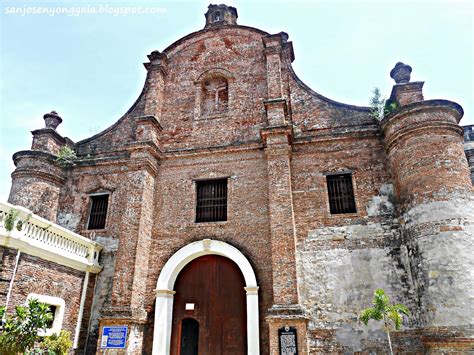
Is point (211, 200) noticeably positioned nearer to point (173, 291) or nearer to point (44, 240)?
point (173, 291)

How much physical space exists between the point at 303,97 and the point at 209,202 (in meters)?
4.73

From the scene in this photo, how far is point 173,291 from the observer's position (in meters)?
10.5

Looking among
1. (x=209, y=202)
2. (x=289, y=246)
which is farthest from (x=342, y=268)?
(x=209, y=202)

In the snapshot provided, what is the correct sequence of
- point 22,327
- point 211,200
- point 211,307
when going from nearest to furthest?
point 22,327
point 211,307
point 211,200

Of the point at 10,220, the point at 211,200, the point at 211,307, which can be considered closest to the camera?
Answer: the point at 10,220

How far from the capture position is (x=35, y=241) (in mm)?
8859

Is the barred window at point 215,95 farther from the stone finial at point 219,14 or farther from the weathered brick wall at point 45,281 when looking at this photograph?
the weathered brick wall at point 45,281

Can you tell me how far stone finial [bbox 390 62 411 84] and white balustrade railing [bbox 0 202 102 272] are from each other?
34.2 feet

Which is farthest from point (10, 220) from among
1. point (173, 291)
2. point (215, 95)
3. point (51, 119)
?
point (215, 95)

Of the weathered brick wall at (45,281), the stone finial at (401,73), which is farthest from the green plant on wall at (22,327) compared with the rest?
the stone finial at (401,73)

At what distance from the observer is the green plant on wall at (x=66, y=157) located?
12.7 metres

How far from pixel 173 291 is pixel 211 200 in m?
2.92

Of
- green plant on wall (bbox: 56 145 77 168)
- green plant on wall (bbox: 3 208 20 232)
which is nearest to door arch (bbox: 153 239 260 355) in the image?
green plant on wall (bbox: 3 208 20 232)

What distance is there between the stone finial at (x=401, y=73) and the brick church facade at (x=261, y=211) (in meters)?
0.06
